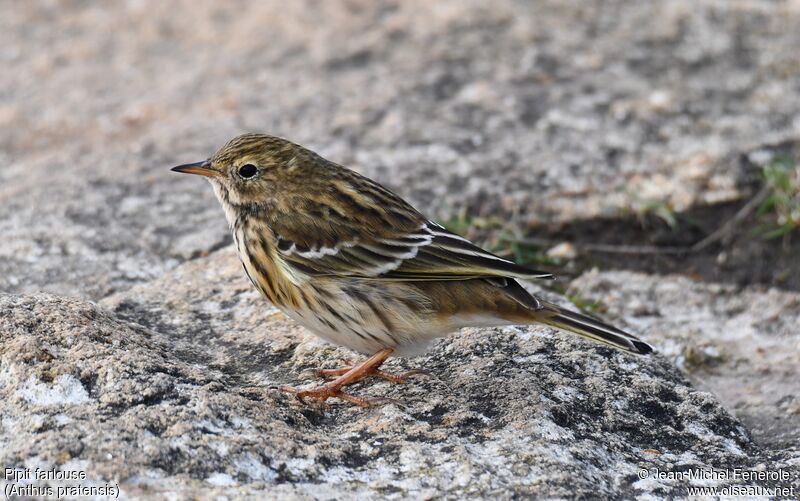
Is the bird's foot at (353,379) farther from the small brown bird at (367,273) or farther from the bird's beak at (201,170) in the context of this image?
the bird's beak at (201,170)

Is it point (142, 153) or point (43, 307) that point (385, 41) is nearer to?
point (142, 153)

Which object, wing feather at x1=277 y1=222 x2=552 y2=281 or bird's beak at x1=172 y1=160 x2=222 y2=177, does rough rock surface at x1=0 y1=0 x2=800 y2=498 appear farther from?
bird's beak at x1=172 y1=160 x2=222 y2=177

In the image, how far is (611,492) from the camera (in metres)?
4.12

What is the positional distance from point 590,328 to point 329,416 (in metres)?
1.27

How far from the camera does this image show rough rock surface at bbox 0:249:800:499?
4004mm

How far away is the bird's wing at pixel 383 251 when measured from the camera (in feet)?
16.4

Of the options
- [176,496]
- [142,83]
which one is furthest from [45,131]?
[176,496]

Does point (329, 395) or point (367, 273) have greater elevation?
point (367, 273)

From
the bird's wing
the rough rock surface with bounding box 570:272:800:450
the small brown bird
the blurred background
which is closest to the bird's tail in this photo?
the small brown bird

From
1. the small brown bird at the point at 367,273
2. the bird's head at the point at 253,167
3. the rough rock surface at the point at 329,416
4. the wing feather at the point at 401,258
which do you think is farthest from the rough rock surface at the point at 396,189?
the bird's head at the point at 253,167

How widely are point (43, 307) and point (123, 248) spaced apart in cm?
192

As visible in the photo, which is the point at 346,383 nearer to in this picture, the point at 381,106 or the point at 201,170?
the point at 201,170

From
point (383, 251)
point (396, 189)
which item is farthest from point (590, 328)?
point (396, 189)

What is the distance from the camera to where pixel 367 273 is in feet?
16.7
